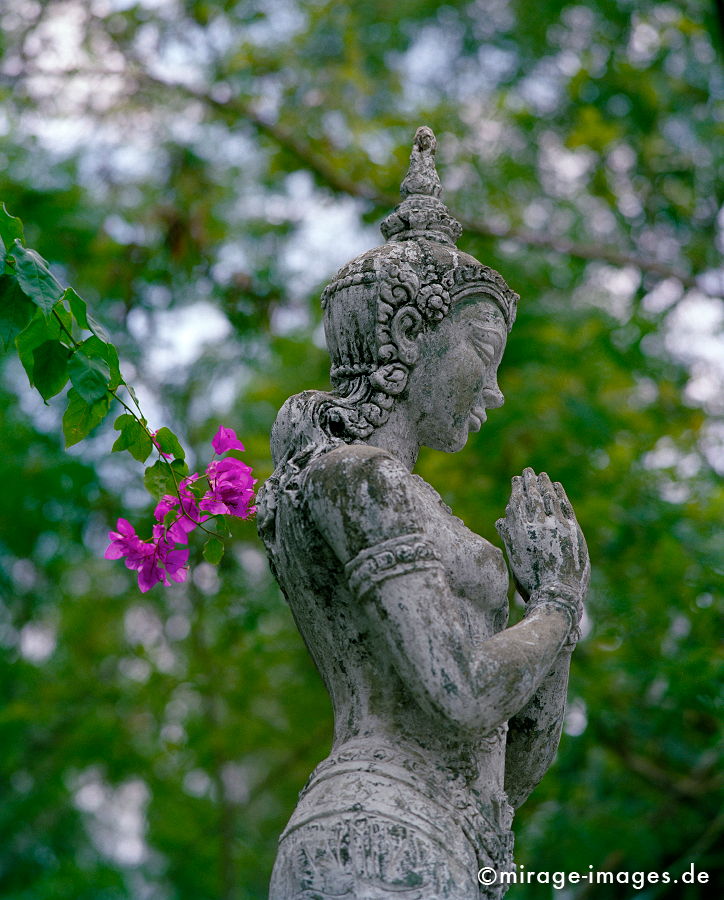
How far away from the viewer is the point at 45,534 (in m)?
11.5

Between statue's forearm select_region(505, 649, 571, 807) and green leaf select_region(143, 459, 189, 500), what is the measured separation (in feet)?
4.44

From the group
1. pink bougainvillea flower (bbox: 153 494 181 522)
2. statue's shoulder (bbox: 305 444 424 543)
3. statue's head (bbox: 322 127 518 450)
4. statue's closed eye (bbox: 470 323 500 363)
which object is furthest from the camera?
pink bougainvillea flower (bbox: 153 494 181 522)

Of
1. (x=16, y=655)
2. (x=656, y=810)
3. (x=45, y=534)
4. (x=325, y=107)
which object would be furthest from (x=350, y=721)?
(x=16, y=655)

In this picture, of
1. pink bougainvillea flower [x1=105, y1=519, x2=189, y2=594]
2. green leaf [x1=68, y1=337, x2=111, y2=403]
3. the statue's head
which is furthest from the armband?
green leaf [x1=68, y1=337, x2=111, y2=403]

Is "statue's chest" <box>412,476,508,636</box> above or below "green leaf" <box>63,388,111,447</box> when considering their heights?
below

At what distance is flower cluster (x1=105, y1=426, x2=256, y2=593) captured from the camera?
13.4 ft

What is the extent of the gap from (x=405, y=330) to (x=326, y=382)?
625cm

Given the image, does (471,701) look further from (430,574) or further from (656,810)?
(656,810)

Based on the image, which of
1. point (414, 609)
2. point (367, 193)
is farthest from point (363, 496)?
point (367, 193)

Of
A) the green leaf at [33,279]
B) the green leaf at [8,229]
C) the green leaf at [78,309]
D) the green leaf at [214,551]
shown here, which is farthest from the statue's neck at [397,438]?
the green leaf at [8,229]

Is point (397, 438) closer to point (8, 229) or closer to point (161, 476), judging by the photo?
point (161, 476)

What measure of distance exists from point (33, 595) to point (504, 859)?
1024 centimetres

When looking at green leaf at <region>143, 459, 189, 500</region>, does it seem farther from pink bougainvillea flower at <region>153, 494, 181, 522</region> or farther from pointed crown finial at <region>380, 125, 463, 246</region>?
pointed crown finial at <region>380, 125, 463, 246</region>

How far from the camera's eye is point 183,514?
161 inches
